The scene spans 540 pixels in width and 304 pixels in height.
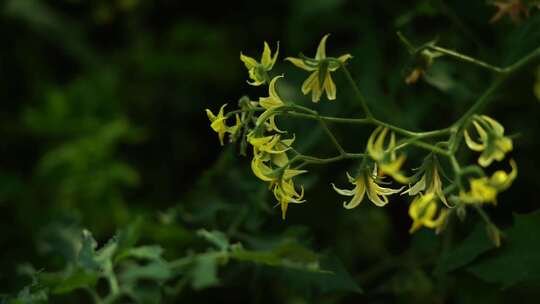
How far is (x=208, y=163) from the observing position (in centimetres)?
247

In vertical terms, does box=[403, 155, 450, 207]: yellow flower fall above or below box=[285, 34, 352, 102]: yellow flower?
below

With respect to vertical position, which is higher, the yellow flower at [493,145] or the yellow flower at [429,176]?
the yellow flower at [429,176]

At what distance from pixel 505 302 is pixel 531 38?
1.58 ft

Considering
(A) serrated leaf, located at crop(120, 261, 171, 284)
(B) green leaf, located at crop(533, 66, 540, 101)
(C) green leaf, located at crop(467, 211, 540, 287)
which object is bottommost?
(C) green leaf, located at crop(467, 211, 540, 287)

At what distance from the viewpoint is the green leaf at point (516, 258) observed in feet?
4.13

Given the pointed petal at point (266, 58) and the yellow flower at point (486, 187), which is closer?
the yellow flower at point (486, 187)

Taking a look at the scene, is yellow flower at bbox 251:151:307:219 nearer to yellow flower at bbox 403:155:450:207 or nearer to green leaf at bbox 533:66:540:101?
yellow flower at bbox 403:155:450:207

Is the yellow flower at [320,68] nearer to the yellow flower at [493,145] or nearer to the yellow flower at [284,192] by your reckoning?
the yellow flower at [284,192]

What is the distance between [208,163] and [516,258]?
4.35 ft

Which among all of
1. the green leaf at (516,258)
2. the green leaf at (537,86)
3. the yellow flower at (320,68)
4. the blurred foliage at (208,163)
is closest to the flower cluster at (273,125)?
the yellow flower at (320,68)

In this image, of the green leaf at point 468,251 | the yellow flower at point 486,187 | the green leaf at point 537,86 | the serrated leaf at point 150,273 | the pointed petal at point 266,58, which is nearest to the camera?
the yellow flower at point 486,187

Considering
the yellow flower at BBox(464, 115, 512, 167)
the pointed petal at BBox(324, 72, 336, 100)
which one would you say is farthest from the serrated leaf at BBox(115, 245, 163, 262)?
the yellow flower at BBox(464, 115, 512, 167)

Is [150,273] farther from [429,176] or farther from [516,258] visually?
[516,258]

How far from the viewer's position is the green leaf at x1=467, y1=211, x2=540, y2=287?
126cm
